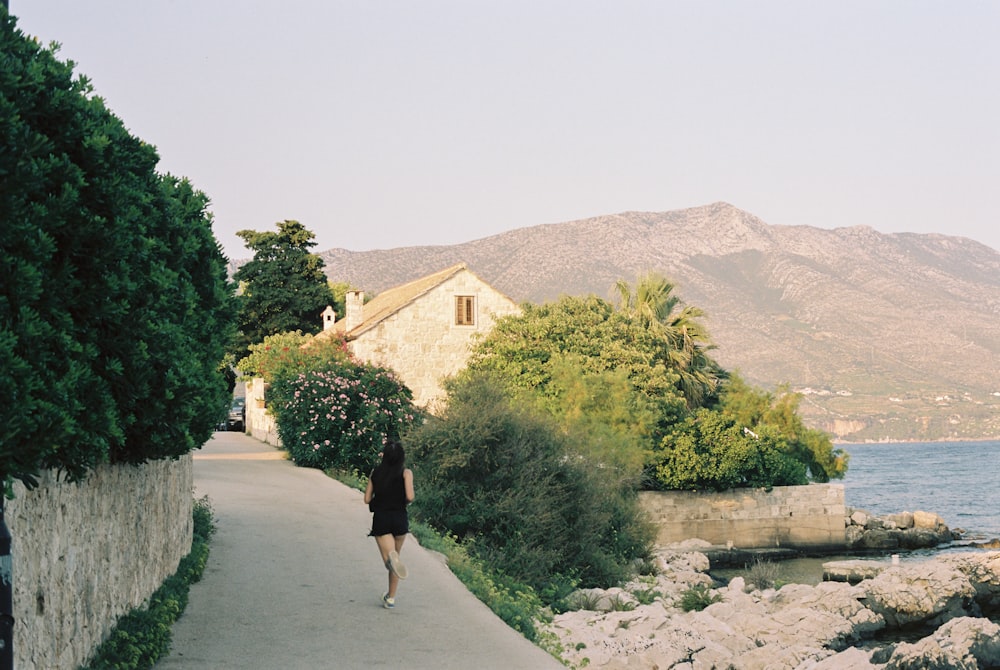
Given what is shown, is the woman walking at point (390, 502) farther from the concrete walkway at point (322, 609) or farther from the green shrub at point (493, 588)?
the green shrub at point (493, 588)

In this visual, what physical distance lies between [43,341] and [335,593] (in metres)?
7.66

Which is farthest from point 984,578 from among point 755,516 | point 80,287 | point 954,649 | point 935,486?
point 935,486

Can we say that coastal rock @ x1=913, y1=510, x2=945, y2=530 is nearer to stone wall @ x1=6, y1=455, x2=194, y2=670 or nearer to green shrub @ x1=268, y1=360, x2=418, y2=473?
green shrub @ x1=268, y1=360, x2=418, y2=473

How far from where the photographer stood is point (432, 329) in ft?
153

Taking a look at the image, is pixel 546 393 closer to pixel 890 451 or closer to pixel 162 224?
pixel 162 224

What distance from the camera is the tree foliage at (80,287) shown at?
20.7 feet

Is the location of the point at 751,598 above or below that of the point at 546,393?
below

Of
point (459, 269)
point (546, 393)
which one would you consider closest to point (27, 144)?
point (546, 393)

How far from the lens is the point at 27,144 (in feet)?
20.6

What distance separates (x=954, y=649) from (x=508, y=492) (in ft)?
30.3

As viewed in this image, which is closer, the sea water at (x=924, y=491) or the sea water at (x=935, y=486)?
the sea water at (x=924, y=491)

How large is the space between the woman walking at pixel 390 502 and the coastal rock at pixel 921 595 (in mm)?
16511

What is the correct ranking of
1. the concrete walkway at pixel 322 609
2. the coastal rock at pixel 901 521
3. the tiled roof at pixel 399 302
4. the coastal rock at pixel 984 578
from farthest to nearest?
the coastal rock at pixel 901 521, the tiled roof at pixel 399 302, the coastal rock at pixel 984 578, the concrete walkway at pixel 322 609

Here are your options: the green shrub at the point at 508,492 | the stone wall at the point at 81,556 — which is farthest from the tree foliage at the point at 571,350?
the stone wall at the point at 81,556
